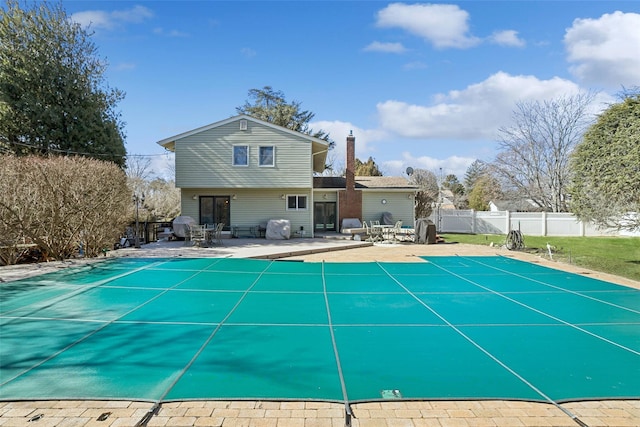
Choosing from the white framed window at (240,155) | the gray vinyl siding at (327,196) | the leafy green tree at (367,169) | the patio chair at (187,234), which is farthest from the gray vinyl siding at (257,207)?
the leafy green tree at (367,169)

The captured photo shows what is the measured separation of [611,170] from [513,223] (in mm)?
14303

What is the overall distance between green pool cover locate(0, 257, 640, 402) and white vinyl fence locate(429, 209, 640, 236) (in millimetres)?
16647

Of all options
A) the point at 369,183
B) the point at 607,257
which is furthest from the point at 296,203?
the point at 607,257

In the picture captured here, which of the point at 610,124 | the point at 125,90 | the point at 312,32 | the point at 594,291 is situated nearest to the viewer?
the point at 594,291

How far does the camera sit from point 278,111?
34.2 meters

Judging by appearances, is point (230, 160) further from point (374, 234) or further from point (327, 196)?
point (374, 234)

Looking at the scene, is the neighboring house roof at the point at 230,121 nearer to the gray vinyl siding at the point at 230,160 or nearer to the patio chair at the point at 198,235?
the gray vinyl siding at the point at 230,160

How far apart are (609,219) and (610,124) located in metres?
2.77

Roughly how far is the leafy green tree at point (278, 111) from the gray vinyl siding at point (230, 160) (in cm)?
1634

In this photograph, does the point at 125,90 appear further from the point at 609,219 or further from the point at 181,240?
the point at 609,219

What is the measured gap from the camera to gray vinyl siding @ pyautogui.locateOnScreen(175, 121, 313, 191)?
57.8ft

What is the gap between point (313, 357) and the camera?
12.9 feet

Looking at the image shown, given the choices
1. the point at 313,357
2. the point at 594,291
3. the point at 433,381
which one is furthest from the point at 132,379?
the point at 594,291

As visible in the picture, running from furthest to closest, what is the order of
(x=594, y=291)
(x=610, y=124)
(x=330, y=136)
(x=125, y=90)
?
1. (x=330, y=136)
2. (x=125, y=90)
3. (x=610, y=124)
4. (x=594, y=291)
